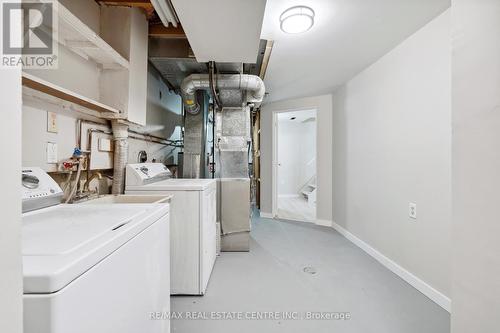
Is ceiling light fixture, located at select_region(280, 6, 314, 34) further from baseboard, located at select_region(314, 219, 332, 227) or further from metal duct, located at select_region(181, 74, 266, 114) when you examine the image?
baseboard, located at select_region(314, 219, 332, 227)

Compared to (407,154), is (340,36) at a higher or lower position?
higher

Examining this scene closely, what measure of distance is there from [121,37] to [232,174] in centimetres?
168

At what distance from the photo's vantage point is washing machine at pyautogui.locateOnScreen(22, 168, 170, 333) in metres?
0.46

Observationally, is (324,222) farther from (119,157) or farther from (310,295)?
(119,157)

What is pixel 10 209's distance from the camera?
0.38m

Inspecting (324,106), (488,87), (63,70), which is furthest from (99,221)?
(324,106)

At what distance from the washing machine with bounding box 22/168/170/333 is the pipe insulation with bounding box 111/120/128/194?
1.87ft

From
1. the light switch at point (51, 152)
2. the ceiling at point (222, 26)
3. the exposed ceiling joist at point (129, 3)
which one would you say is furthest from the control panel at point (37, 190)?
the exposed ceiling joist at point (129, 3)

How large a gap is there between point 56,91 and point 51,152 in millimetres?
359

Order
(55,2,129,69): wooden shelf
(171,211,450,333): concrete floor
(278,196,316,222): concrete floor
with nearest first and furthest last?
(55,2,129,69): wooden shelf < (171,211,450,333): concrete floor < (278,196,316,222): concrete floor

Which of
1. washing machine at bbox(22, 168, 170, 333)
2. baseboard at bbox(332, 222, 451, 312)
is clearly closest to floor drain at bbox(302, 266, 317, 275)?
baseboard at bbox(332, 222, 451, 312)
